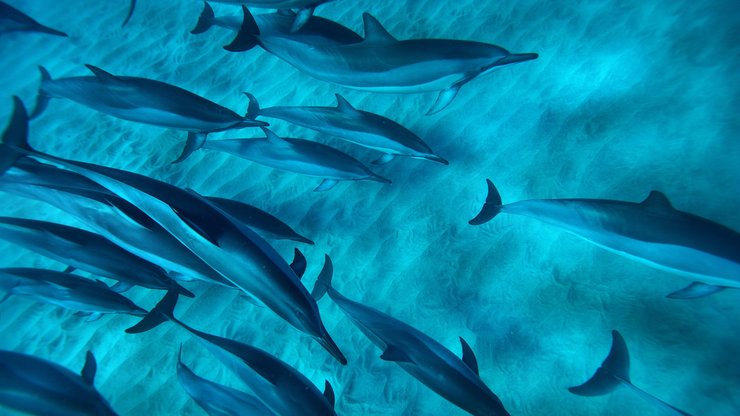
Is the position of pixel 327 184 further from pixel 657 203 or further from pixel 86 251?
pixel 657 203

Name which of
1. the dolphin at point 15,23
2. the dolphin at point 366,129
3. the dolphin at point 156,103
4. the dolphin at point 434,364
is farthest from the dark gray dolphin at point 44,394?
the dolphin at point 15,23

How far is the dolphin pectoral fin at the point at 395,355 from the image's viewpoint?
205cm

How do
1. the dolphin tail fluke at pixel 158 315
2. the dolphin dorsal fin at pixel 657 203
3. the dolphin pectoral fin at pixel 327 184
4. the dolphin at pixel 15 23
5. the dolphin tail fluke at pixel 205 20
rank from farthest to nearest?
the dolphin at pixel 15 23
the dolphin tail fluke at pixel 205 20
the dolphin pectoral fin at pixel 327 184
the dolphin tail fluke at pixel 158 315
the dolphin dorsal fin at pixel 657 203

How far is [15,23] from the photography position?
13.1 feet

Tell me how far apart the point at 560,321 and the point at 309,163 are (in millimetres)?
2214

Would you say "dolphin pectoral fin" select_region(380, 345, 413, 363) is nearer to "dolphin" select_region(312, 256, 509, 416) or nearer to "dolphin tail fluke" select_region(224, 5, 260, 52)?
"dolphin" select_region(312, 256, 509, 416)

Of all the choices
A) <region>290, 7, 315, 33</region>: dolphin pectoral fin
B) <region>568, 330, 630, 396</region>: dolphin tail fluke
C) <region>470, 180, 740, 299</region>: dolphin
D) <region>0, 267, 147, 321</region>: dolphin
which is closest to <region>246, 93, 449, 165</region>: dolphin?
<region>290, 7, 315, 33</region>: dolphin pectoral fin

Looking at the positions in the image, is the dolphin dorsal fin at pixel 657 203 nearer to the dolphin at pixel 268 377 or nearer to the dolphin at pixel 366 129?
the dolphin at pixel 366 129

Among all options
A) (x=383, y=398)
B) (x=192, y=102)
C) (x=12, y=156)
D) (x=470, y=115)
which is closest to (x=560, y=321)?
(x=383, y=398)

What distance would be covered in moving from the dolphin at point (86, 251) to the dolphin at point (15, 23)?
7.86ft

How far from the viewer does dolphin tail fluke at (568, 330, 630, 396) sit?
222 centimetres

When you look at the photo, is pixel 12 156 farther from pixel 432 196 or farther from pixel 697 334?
pixel 697 334

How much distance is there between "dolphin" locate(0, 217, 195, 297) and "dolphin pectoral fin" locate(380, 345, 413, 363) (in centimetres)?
133

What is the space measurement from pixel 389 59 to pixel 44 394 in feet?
9.68
